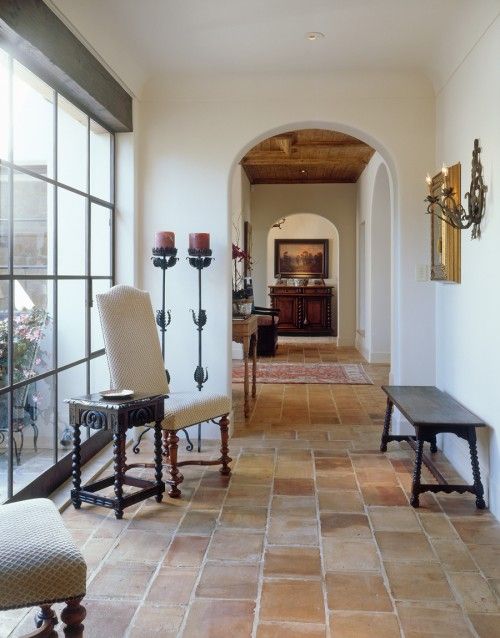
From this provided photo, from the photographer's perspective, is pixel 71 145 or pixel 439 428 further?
pixel 71 145

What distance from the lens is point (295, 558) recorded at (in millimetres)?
2766

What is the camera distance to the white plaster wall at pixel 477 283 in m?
3.30

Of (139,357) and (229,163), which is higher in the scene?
(229,163)

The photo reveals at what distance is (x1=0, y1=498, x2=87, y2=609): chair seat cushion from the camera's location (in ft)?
5.35

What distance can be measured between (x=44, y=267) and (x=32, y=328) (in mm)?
356

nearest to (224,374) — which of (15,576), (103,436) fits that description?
(103,436)

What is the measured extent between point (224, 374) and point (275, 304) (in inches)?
327

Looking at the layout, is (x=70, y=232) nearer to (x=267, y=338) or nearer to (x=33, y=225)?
(x=33, y=225)

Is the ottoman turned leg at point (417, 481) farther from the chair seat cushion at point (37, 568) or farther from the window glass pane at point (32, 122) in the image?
the window glass pane at point (32, 122)

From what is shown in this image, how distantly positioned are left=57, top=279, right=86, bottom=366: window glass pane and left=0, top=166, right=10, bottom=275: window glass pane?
71cm

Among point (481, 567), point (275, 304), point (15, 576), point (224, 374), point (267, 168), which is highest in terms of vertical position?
point (267, 168)

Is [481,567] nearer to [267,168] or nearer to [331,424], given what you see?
[331,424]

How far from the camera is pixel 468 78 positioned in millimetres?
3777

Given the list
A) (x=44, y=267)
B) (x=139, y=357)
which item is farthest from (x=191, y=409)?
(x=44, y=267)
